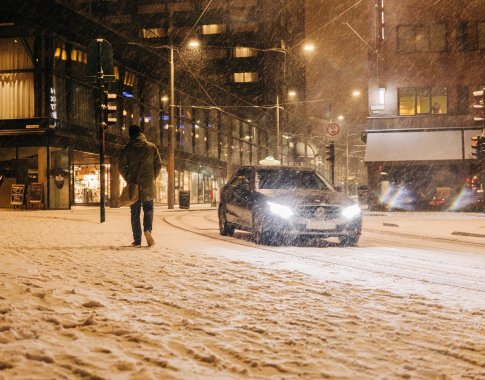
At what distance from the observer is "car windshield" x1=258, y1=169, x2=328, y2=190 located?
1230cm

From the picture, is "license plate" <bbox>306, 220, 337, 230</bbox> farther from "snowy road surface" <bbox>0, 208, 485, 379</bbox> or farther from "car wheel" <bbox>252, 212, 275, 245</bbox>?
"snowy road surface" <bbox>0, 208, 485, 379</bbox>

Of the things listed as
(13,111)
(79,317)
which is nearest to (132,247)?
(79,317)

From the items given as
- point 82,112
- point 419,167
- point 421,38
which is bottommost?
point 419,167

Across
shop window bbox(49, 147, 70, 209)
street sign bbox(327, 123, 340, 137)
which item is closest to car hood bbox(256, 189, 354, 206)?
street sign bbox(327, 123, 340, 137)

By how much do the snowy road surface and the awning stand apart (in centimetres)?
2308

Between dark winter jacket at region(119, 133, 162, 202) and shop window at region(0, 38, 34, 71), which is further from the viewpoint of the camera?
shop window at region(0, 38, 34, 71)

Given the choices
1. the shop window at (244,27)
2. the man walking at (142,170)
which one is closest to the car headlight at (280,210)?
the man walking at (142,170)

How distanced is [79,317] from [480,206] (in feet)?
94.2

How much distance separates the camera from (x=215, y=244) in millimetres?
11164

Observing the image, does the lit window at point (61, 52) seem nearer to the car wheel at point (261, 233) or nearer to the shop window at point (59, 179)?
the shop window at point (59, 179)

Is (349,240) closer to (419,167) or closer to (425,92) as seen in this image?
(419,167)

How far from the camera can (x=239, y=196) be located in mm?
12578

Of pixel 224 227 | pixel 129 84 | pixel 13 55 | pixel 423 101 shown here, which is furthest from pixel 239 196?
pixel 129 84

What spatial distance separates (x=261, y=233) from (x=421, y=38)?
24587 mm
